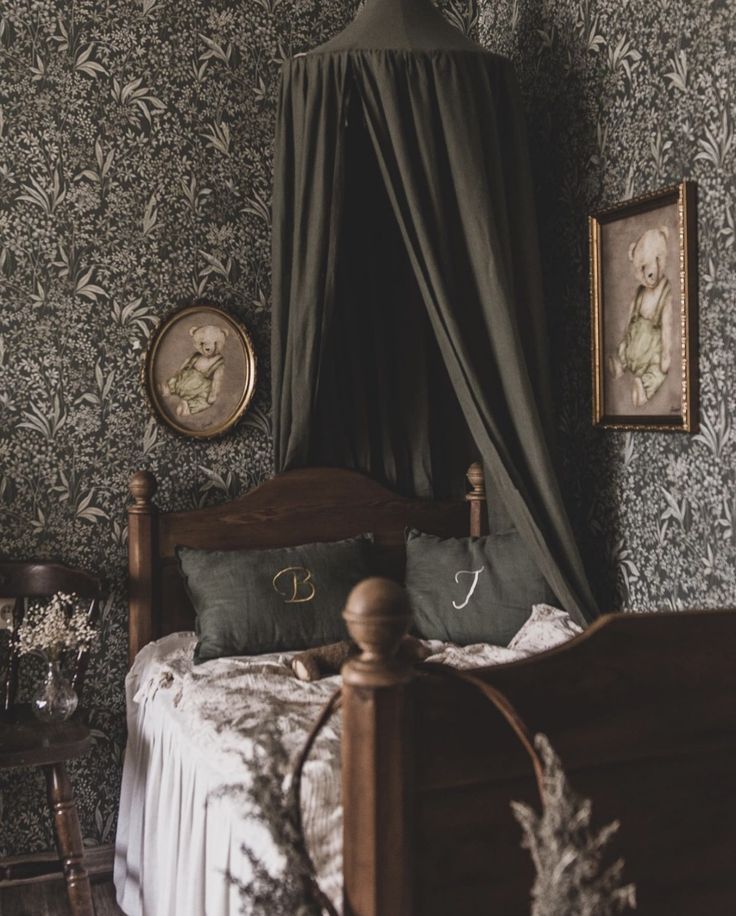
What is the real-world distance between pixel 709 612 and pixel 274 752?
705 mm

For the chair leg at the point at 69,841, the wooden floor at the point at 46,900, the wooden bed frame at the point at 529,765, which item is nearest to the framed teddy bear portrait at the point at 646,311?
the wooden bed frame at the point at 529,765

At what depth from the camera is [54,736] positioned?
2.73m

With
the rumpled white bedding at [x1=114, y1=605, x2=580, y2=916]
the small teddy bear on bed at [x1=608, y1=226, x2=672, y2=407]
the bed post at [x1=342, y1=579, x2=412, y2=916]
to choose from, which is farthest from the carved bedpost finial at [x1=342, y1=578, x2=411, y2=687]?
the small teddy bear on bed at [x1=608, y1=226, x2=672, y2=407]

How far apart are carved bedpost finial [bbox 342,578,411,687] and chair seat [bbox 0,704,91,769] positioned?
1.55m

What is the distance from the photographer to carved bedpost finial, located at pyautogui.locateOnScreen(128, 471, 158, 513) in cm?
319

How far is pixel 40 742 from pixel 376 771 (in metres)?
1.59

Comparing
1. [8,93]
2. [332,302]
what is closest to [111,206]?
[8,93]

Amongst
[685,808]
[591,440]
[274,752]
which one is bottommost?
[685,808]

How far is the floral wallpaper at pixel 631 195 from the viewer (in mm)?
2564

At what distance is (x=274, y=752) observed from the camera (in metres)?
1.37

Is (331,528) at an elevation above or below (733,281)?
below

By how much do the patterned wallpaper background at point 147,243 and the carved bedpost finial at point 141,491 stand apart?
129mm

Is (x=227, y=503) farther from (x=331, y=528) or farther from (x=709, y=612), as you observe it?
(x=709, y=612)

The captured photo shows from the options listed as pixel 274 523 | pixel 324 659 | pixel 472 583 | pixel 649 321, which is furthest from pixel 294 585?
pixel 649 321
